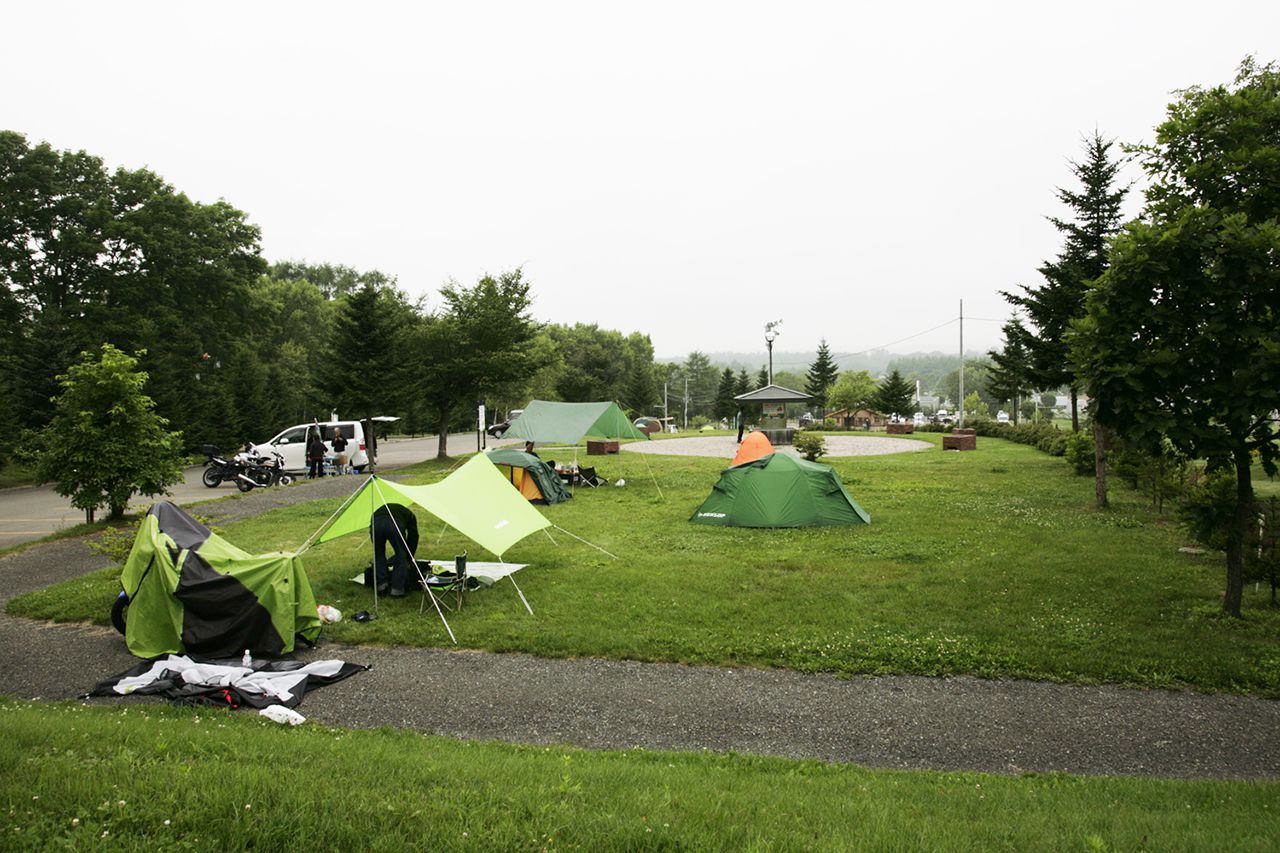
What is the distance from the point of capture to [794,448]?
30.6 meters

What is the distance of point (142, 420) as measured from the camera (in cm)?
1423

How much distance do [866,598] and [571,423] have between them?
12373 millimetres

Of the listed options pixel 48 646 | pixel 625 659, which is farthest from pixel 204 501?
pixel 625 659

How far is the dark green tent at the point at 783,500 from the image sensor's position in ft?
44.6

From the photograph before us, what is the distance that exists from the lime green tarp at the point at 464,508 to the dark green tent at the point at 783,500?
4677 millimetres

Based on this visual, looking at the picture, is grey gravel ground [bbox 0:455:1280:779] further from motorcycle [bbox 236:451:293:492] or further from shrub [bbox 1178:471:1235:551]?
motorcycle [bbox 236:451:293:492]

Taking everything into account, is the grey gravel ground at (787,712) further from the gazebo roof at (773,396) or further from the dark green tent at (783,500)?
the gazebo roof at (773,396)

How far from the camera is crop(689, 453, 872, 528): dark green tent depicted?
1360 centimetres

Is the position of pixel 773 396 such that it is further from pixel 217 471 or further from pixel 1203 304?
pixel 1203 304

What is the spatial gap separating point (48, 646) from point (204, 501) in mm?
11673

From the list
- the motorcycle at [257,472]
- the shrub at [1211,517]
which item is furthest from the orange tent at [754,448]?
the motorcycle at [257,472]

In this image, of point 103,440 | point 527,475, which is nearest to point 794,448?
point 527,475

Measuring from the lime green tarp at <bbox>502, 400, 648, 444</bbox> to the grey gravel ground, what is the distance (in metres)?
12.5

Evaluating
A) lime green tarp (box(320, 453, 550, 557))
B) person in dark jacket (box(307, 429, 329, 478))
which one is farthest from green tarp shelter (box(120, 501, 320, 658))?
person in dark jacket (box(307, 429, 329, 478))
